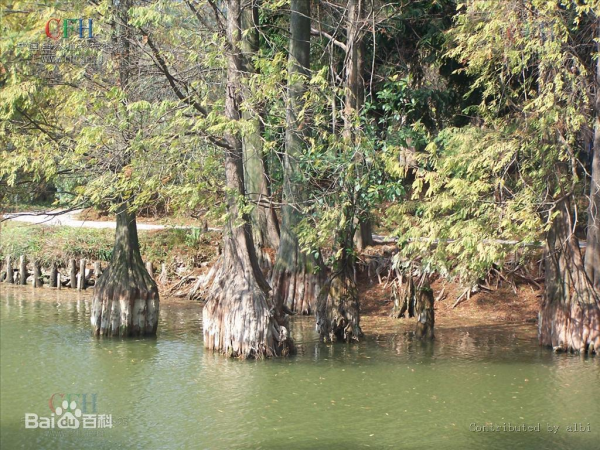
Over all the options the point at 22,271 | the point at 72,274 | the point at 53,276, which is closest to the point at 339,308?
the point at 72,274

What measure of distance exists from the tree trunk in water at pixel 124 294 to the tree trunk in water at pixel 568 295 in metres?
7.57

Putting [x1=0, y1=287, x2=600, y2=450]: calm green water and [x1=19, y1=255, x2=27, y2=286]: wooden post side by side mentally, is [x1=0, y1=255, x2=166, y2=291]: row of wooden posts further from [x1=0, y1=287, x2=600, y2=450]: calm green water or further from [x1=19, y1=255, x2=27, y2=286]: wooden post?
[x1=0, y1=287, x2=600, y2=450]: calm green water

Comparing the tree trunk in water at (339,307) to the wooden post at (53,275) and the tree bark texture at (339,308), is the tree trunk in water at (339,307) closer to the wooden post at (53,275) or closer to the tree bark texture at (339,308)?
the tree bark texture at (339,308)

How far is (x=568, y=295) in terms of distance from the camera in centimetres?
1475

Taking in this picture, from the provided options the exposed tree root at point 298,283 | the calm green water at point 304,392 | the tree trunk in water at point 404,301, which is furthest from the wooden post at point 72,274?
the tree trunk in water at point 404,301

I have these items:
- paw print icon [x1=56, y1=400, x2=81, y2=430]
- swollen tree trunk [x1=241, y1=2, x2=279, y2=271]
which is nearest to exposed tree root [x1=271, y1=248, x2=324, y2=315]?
swollen tree trunk [x1=241, y1=2, x2=279, y2=271]

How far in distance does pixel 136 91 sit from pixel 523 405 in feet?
28.6

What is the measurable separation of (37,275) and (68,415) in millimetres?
12483

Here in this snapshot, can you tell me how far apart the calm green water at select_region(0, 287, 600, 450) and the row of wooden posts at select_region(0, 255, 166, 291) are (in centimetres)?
613

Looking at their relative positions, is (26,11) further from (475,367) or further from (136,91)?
(475,367)

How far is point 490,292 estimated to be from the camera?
20047 millimetres

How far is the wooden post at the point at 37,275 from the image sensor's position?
2302 cm

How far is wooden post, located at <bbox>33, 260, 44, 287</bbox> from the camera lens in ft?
75.5

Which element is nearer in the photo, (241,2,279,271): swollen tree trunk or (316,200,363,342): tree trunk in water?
(316,200,363,342): tree trunk in water
